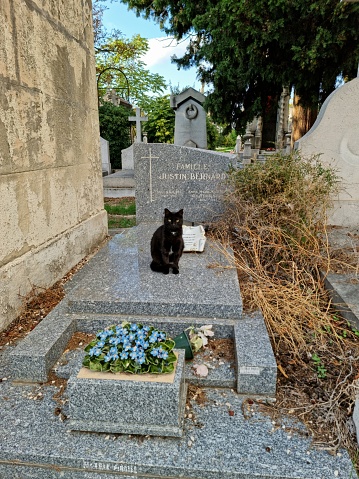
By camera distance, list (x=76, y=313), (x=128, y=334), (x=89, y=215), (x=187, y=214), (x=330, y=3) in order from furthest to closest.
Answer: (x=330, y=3) < (x=187, y=214) < (x=89, y=215) < (x=76, y=313) < (x=128, y=334)

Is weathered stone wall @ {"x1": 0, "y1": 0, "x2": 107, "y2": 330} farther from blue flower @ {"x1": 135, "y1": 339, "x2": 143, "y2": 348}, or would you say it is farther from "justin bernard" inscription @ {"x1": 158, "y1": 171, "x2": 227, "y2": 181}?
blue flower @ {"x1": 135, "y1": 339, "x2": 143, "y2": 348}

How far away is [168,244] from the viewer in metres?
3.38

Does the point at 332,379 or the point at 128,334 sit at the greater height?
the point at 128,334

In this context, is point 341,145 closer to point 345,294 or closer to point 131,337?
point 345,294

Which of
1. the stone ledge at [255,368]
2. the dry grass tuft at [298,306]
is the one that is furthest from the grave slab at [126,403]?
the dry grass tuft at [298,306]

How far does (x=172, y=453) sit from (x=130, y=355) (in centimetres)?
54

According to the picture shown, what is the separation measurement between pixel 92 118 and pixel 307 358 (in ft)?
14.1

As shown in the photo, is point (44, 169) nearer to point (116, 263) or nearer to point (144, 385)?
point (116, 263)

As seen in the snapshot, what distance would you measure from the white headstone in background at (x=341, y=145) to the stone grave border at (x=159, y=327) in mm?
3722

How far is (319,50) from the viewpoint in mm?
8070

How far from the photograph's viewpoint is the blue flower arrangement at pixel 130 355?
1.94 meters

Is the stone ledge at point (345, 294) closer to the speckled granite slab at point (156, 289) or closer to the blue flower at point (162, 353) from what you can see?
the speckled granite slab at point (156, 289)

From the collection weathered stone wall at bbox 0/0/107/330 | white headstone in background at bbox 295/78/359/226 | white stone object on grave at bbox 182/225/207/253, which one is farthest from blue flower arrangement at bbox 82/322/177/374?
white headstone in background at bbox 295/78/359/226

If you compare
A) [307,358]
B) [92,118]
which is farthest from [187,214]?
[307,358]
